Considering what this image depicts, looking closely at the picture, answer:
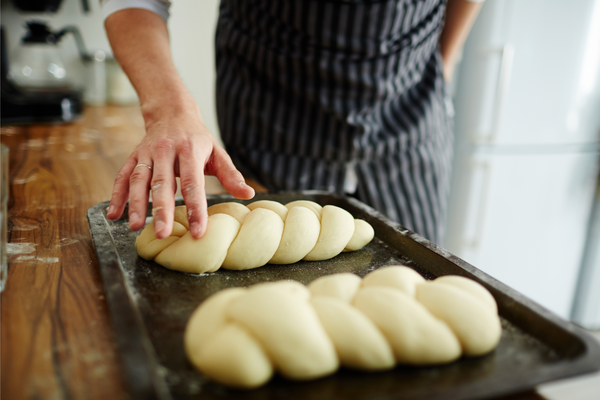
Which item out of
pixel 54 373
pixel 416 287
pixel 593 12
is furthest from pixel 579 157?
pixel 54 373

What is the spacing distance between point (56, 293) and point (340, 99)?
96 cm

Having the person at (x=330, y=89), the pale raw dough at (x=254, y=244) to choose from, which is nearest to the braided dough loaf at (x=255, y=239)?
the pale raw dough at (x=254, y=244)

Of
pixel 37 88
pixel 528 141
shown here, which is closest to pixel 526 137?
pixel 528 141

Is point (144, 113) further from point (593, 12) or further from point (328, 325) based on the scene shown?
point (593, 12)

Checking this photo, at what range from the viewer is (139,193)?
79 cm

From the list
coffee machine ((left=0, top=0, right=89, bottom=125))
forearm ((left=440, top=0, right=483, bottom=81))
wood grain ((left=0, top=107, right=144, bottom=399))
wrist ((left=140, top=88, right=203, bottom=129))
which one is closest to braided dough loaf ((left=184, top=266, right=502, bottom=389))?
wood grain ((left=0, top=107, right=144, bottom=399))

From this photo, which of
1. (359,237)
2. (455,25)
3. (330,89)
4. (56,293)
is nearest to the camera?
(56,293)

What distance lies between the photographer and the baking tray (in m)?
0.48

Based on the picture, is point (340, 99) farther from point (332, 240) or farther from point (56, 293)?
point (56, 293)

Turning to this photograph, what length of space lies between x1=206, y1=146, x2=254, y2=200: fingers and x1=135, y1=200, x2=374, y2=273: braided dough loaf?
43mm

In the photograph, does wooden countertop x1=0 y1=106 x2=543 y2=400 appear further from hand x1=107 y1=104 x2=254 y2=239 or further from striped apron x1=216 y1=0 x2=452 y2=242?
striped apron x1=216 y1=0 x2=452 y2=242

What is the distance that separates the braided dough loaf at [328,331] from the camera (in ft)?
1.67

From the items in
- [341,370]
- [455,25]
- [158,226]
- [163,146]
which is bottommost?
[341,370]

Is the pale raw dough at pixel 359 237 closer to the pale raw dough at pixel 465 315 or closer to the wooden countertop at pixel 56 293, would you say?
the pale raw dough at pixel 465 315
